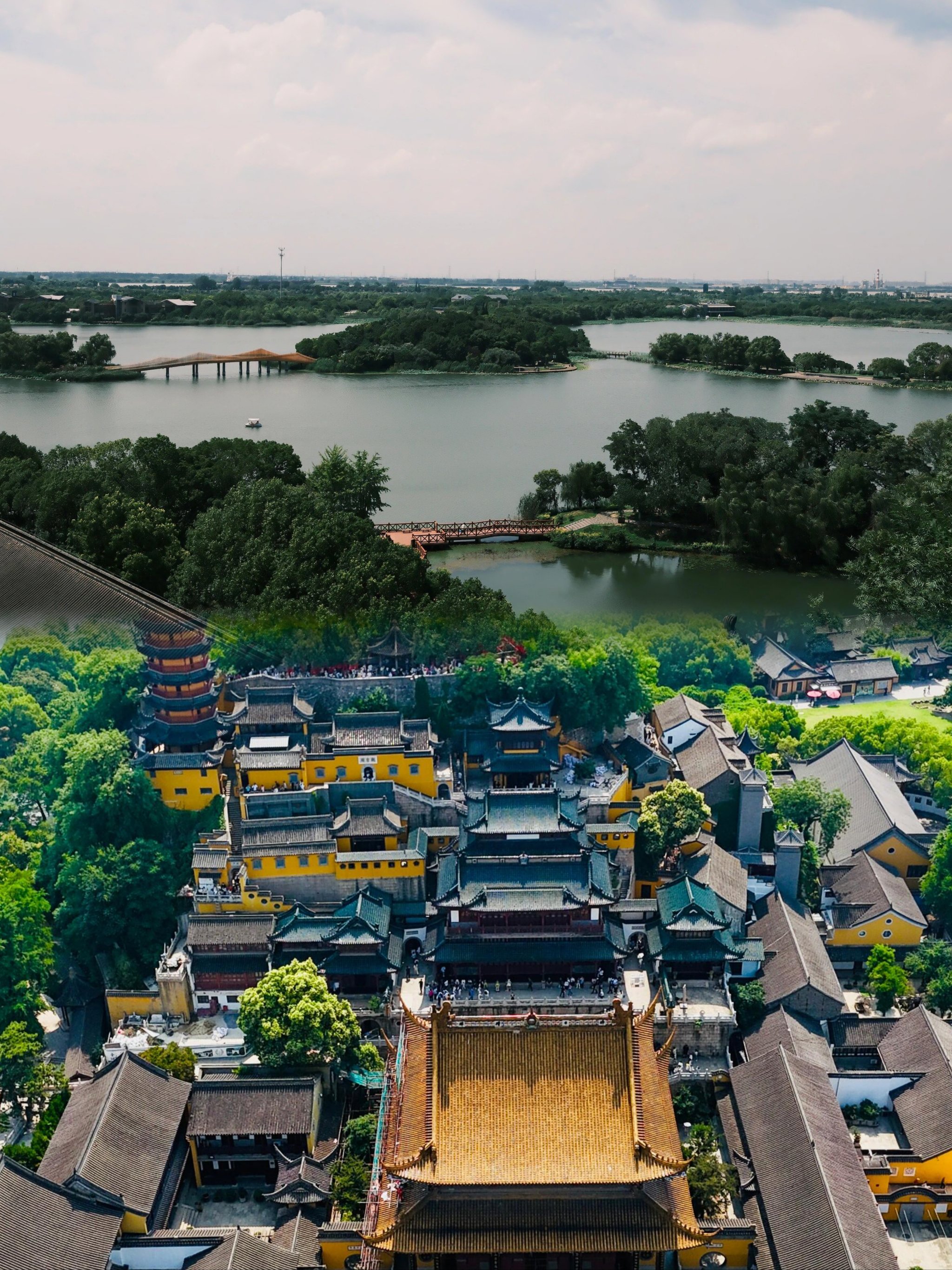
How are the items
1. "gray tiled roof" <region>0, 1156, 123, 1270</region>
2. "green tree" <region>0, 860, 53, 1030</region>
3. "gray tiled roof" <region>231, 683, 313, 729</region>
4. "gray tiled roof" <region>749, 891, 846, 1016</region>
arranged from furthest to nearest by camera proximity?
"gray tiled roof" <region>231, 683, 313, 729</region> → "gray tiled roof" <region>749, 891, 846, 1016</region> → "green tree" <region>0, 860, 53, 1030</region> → "gray tiled roof" <region>0, 1156, 123, 1270</region>

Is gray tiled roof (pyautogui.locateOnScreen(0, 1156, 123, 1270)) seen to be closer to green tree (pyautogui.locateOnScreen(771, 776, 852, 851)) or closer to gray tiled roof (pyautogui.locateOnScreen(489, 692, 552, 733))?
gray tiled roof (pyautogui.locateOnScreen(489, 692, 552, 733))

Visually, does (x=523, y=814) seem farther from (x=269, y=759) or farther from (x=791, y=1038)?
(x=791, y=1038)

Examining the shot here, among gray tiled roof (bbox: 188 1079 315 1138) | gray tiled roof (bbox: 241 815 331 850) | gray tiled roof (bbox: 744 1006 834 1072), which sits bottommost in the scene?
gray tiled roof (bbox: 188 1079 315 1138)

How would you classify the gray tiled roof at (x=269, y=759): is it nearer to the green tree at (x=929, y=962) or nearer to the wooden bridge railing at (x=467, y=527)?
the wooden bridge railing at (x=467, y=527)

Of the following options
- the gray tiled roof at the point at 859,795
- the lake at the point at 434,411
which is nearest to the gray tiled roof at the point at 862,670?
the gray tiled roof at the point at 859,795

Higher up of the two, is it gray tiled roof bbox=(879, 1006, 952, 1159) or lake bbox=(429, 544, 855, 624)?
lake bbox=(429, 544, 855, 624)

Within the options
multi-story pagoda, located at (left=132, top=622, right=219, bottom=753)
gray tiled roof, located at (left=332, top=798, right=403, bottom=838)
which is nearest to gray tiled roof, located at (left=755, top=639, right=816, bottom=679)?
gray tiled roof, located at (left=332, top=798, right=403, bottom=838)
